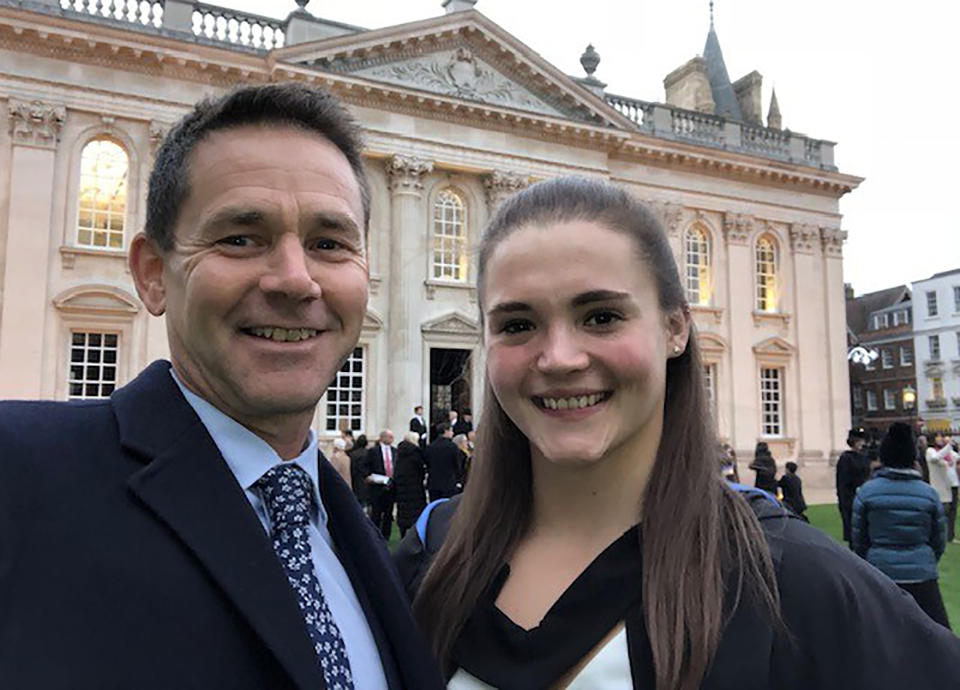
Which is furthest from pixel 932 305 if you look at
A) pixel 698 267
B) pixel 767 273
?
pixel 698 267

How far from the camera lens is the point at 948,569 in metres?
11.1

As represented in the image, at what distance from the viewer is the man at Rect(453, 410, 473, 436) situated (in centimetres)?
1705

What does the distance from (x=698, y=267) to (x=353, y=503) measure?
25375 mm

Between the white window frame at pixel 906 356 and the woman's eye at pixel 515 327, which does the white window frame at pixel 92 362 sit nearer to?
the woman's eye at pixel 515 327

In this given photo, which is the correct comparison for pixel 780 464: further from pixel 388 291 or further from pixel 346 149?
pixel 346 149

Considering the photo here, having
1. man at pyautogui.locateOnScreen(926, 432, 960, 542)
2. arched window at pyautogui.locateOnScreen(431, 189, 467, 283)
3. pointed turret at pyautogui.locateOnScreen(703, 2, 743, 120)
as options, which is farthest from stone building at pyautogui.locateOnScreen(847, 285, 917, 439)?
man at pyautogui.locateOnScreen(926, 432, 960, 542)

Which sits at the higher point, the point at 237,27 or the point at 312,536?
the point at 237,27

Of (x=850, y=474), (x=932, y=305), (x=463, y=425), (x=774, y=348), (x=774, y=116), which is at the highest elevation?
(x=774, y=116)

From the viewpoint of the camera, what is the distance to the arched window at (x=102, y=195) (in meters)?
18.1

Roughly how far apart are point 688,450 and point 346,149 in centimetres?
123

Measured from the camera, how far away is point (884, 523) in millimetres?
6758

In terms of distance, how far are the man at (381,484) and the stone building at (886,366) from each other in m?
49.7

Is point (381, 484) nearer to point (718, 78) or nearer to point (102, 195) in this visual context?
point (102, 195)

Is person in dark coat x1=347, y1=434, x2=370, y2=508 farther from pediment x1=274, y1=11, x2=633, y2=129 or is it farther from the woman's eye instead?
the woman's eye
